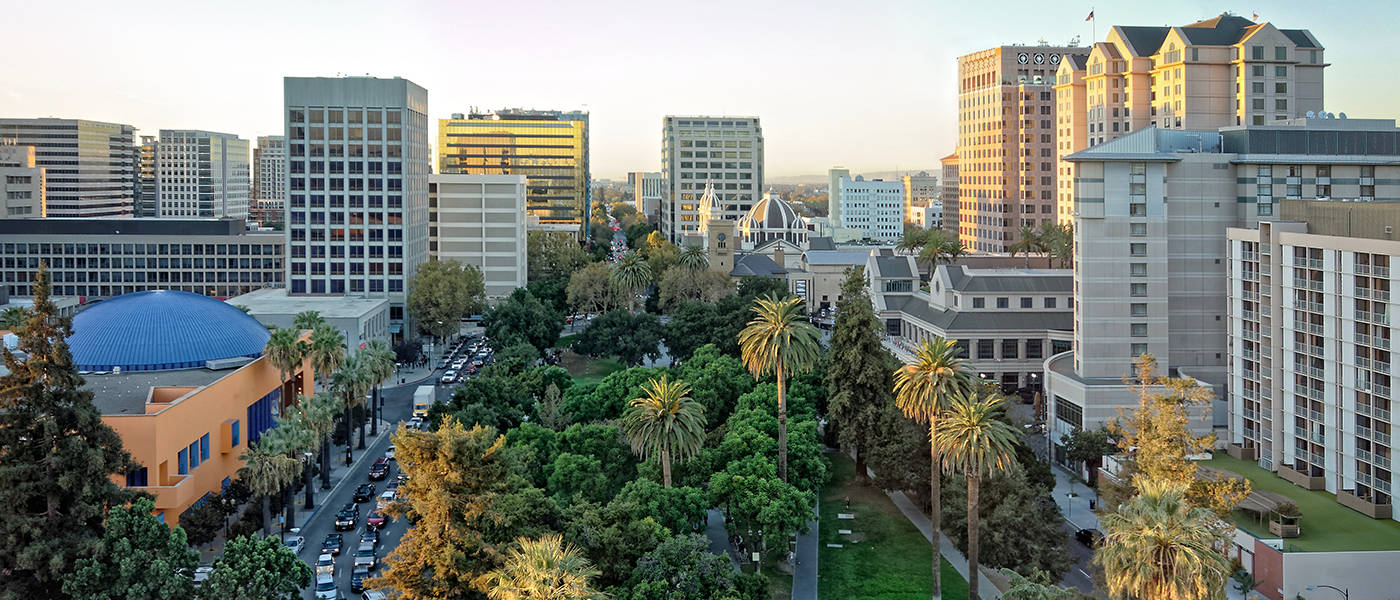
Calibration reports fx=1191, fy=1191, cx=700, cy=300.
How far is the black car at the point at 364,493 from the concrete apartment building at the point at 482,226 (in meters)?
98.6

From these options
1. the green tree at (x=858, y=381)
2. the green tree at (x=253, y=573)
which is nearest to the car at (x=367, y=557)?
the green tree at (x=253, y=573)

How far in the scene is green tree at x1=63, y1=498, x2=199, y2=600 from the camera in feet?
170

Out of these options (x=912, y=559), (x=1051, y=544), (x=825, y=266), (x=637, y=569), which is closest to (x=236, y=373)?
(x=637, y=569)

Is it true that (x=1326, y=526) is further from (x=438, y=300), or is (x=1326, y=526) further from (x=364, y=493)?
(x=438, y=300)

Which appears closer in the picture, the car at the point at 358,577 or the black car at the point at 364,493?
the car at the point at 358,577

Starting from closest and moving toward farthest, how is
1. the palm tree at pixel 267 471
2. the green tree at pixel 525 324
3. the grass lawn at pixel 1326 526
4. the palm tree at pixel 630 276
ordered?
the grass lawn at pixel 1326 526 < the palm tree at pixel 267 471 < the green tree at pixel 525 324 < the palm tree at pixel 630 276

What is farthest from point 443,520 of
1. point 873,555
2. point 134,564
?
point 873,555

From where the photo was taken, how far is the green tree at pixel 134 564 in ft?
170

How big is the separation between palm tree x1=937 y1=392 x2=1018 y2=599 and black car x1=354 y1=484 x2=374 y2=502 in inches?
1631

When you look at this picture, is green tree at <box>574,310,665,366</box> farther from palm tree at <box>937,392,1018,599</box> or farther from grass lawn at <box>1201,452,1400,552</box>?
palm tree at <box>937,392,1018,599</box>

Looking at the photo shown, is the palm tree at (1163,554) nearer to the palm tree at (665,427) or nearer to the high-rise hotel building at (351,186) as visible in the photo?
the palm tree at (665,427)

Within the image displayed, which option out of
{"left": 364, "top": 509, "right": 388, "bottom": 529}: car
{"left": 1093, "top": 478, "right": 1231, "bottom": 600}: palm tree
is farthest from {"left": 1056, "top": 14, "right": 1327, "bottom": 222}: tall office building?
{"left": 364, "top": 509, "right": 388, "bottom": 529}: car

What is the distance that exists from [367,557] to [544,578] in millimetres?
28424

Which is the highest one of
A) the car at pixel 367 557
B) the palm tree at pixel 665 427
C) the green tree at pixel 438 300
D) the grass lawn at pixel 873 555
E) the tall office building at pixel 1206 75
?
the tall office building at pixel 1206 75
